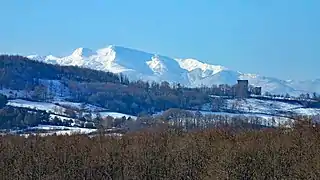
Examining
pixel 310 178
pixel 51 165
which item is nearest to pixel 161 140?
pixel 51 165

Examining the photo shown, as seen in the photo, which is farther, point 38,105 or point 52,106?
point 52,106

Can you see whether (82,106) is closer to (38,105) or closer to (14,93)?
(38,105)

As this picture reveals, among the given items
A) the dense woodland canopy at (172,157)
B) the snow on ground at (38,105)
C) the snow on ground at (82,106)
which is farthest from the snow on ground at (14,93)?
the dense woodland canopy at (172,157)

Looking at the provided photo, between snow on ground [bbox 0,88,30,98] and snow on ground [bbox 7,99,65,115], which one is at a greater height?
snow on ground [bbox 0,88,30,98]

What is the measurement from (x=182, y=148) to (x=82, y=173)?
30.8ft

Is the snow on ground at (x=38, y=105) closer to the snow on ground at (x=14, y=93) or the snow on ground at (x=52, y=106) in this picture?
the snow on ground at (x=52, y=106)

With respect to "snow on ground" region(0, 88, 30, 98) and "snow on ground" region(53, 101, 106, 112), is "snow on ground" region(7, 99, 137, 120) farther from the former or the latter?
"snow on ground" region(0, 88, 30, 98)

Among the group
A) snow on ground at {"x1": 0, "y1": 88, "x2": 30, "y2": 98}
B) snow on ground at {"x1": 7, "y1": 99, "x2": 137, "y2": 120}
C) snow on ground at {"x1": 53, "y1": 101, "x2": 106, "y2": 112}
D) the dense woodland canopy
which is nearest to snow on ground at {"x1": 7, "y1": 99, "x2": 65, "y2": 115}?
snow on ground at {"x1": 7, "y1": 99, "x2": 137, "y2": 120}

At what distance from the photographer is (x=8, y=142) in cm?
6994

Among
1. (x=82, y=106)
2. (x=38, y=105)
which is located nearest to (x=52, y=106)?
(x=38, y=105)

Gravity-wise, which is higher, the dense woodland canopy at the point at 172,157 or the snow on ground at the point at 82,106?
the snow on ground at the point at 82,106

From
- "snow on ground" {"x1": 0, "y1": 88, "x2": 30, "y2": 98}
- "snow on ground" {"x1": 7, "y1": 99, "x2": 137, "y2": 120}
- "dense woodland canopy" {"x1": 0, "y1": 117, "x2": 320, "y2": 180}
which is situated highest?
"snow on ground" {"x1": 0, "y1": 88, "x2": 30, "y2": 98}

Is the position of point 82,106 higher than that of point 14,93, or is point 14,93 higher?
point 14,93

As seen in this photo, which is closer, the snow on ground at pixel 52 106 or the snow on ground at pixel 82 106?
the snow on ground at pixel 52 106
